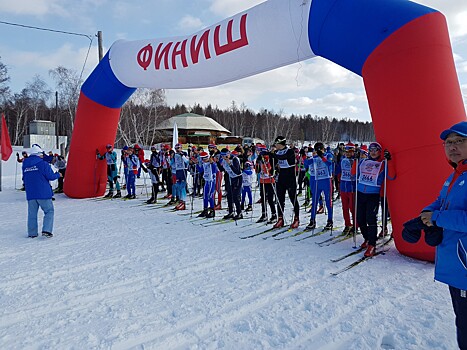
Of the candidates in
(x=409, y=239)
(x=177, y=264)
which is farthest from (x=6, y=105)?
(x=409, y=239)

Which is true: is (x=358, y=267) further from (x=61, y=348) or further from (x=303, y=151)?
(x=303, y=151)

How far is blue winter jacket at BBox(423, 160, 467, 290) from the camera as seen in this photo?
168cm

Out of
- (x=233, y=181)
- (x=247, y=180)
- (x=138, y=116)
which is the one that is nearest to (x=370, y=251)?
(x=233, y=181)

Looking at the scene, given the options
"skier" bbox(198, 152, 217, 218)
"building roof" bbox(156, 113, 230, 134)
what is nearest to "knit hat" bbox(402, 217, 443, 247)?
"skier" bbox(198, 152, 217, 218)

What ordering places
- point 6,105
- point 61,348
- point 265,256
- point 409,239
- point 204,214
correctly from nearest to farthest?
1. point 409,239
2. point 61,348
3. point 265,256
4. point 204,214
5. point 6,105

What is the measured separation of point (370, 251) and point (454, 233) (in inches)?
115

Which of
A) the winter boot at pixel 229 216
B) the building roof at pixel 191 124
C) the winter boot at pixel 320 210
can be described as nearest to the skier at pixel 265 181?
the winter boot at pixel 229 216

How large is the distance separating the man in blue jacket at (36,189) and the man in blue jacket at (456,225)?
5820 millimetres

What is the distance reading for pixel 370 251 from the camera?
4527 millimetres

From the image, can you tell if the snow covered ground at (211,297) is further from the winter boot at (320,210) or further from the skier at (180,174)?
the skier at (180,174)

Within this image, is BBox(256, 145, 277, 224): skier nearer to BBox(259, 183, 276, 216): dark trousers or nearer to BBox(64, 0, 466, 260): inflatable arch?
BBox(259, 183, 276, 216): dark trousers

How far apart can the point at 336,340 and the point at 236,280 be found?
1408 millimetres

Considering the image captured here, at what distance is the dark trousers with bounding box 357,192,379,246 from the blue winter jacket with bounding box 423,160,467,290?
280cm

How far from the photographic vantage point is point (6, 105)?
42.0 m
